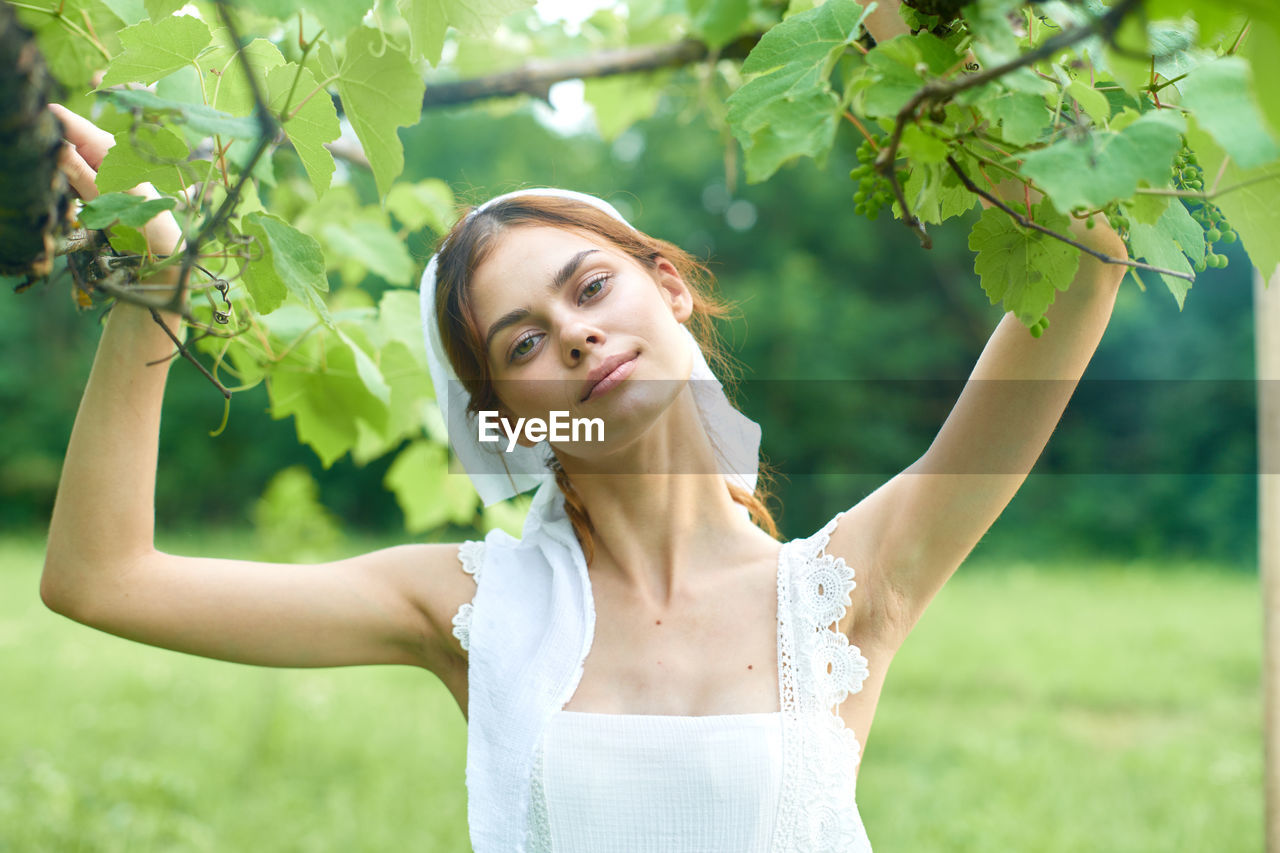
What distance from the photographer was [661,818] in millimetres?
1037

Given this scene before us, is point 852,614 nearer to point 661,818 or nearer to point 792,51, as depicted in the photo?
point 661,818

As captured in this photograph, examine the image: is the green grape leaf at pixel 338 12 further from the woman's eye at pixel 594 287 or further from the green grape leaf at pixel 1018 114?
the woman's eye at pixel 594 287

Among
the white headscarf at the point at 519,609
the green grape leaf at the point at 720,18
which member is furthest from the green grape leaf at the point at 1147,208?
the white headscarf at the point at 519,609

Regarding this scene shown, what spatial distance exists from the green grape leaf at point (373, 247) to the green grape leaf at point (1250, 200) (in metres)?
1.31

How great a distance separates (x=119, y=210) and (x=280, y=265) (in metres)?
0.11

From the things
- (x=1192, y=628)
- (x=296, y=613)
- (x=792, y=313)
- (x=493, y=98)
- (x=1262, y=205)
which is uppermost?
(x=1262, y=205)

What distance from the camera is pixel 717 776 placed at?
1016 millimetres

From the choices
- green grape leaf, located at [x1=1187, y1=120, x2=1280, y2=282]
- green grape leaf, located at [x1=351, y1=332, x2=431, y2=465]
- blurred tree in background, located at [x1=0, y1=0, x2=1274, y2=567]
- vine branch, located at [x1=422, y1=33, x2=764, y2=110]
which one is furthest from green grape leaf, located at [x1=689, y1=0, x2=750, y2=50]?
blurred tree in background, located at [x1=0, y1=0, x2=1274, y2=567]

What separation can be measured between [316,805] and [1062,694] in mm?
4013

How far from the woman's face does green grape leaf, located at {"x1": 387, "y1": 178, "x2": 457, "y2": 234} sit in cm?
94

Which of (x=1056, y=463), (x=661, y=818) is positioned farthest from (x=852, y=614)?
(x=1056, y=463)

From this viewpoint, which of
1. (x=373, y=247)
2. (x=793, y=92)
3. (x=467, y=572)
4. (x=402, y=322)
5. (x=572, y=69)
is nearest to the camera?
(x=793, y=92)

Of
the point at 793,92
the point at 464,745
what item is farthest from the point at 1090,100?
the point at 464,745

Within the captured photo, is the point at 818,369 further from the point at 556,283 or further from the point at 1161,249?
the point at 1161,249
